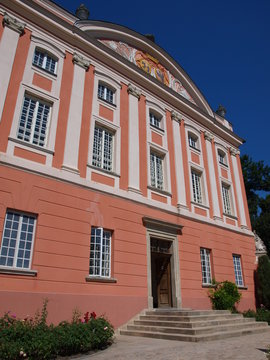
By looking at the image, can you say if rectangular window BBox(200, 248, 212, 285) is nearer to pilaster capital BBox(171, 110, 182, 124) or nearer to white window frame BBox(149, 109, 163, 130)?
white window frame BBox(149, 109, 163, 130)

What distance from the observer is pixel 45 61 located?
12133mm

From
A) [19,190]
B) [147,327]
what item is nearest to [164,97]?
[19,190]

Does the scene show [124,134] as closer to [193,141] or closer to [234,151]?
[193,141]

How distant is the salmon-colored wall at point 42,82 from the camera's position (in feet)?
37.2

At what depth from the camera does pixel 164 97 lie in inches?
650

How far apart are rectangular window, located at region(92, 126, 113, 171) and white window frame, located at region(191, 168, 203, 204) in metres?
5.42

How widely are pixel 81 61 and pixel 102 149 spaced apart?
13.2ft

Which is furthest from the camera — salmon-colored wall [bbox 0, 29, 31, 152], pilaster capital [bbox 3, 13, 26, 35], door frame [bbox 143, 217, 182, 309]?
door frame [bbox 143, 217, 182, 309]

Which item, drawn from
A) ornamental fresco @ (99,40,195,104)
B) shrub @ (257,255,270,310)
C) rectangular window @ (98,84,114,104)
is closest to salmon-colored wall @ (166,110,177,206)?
ornamental fresco @ (99,40,195,104)

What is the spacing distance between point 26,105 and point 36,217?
13.9 ft

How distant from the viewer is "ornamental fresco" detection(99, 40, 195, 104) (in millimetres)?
15461

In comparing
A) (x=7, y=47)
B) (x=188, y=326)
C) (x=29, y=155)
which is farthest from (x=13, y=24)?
(x=188, y=326)

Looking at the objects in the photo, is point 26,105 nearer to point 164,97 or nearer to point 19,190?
point 19,190

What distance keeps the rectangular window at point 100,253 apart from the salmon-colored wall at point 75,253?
0.83ft
